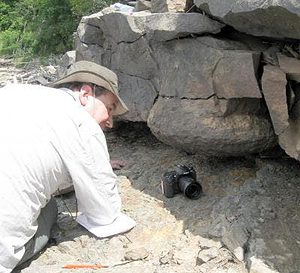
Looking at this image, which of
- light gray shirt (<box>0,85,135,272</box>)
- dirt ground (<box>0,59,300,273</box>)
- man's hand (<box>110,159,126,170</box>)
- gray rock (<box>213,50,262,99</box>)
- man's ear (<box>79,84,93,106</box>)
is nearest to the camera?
light gray shirt (<box>0,85,135,272</box>)

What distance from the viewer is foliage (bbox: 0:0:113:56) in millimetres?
12323

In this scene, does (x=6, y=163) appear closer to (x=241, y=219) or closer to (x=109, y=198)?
(x=109, y=198)

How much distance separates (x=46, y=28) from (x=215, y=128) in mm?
11492

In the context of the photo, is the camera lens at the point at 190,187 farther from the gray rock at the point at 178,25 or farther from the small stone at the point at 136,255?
the gray rock at the point at 178,25

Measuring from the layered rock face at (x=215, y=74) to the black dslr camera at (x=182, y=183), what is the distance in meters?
0.24

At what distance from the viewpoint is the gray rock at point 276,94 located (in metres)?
3.22

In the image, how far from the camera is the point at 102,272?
2816 millimetres

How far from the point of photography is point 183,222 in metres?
3.39

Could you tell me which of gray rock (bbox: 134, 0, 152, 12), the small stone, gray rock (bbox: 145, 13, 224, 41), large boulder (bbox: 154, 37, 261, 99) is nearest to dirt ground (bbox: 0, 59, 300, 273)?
the small stone

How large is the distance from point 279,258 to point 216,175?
1.10m

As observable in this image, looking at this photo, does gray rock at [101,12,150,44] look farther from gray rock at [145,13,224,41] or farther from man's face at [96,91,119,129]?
man's face at [96,91,119,129]

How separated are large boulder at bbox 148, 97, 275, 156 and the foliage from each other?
7538mm

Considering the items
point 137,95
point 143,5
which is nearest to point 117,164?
point 137,95

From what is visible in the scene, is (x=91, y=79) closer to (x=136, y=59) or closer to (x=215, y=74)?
(x=215, y=74)
